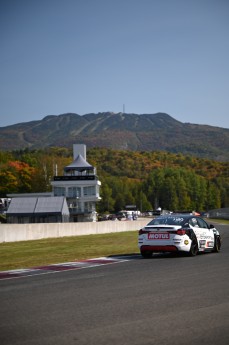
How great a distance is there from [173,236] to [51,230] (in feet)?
70.3

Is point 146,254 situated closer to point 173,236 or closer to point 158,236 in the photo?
point 158,236

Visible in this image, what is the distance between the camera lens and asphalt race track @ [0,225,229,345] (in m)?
6.92

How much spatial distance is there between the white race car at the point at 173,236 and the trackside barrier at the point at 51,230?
15.6 metres

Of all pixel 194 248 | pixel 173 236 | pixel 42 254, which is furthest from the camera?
pixel 42 254

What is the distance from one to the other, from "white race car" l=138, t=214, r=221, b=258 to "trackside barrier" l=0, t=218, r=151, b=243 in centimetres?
1560

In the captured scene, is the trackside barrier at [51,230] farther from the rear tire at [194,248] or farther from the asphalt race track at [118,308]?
the asphalt race track at [118,308]

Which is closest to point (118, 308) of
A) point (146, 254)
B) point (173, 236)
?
point (173, 236)

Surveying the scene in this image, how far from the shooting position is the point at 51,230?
3847 centimetres

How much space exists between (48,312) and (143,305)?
1492 millimetres

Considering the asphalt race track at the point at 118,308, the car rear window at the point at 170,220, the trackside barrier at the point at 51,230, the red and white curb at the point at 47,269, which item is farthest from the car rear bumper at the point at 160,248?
the trackside barrier at the point at 51,230

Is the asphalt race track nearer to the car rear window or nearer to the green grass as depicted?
the car rear window

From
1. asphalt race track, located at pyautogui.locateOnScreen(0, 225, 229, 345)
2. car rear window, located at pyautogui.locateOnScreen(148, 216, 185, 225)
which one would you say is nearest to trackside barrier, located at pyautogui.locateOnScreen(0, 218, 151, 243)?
car rear window, located at pyautogui.locateOnScreen(148, 216, 185, 225)

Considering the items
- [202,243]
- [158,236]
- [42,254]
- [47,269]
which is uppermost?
[158,236]

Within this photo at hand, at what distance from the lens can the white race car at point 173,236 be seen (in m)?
18.0
